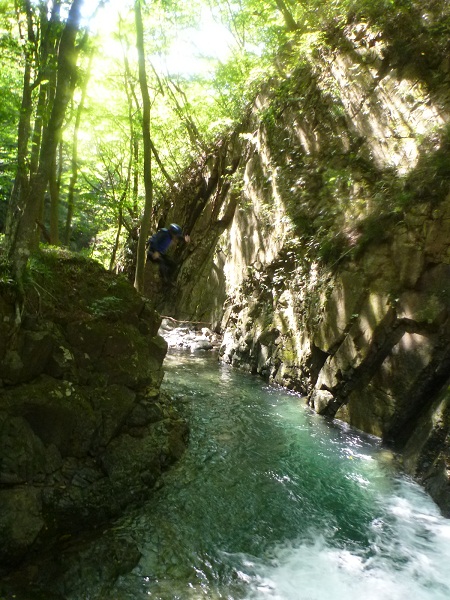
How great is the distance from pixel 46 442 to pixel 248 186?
47.0 ft

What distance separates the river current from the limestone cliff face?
0.90 metres

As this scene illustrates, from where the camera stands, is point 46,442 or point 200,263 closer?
point 46,442

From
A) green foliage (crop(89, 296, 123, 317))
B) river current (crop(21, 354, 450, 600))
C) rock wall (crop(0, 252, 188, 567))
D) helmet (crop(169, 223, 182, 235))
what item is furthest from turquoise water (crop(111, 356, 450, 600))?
helmet (crop(169, 223, 182, 235))

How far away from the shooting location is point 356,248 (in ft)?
33.3

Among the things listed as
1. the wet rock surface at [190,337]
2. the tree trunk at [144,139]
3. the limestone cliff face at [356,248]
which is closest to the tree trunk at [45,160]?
the tree trunk at [144,139]

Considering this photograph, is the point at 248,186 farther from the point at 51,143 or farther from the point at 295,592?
the point at 295,592

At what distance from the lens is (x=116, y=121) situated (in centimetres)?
1800

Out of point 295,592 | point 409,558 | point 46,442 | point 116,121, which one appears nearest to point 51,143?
point 46,442

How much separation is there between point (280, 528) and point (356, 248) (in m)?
6.84

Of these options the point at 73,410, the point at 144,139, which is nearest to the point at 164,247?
the point at 144,139

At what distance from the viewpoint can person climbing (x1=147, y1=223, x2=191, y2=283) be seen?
19.1 m

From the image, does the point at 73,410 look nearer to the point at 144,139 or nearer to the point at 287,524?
the point at 287,524

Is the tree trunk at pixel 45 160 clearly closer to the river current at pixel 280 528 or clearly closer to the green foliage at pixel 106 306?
the green foliage at pixel 106 306

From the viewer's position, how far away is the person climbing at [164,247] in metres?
19.1
